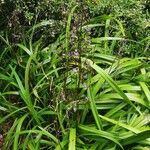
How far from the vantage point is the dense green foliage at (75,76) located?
4.02 m

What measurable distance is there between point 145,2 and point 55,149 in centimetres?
231

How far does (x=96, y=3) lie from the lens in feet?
17.0

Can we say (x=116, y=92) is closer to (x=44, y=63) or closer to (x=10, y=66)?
(x=44, y=63)

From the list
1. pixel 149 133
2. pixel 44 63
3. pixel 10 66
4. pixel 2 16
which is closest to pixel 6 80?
pixel 10 66

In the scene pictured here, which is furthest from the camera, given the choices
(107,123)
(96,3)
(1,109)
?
(96,3)

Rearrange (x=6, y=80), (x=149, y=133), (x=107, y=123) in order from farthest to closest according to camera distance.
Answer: (x=6, y=80)
(x=107, y=123)
(x=149, y=133)

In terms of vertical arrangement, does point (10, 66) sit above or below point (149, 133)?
above

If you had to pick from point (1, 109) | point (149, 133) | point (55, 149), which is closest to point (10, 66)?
point (1, 109)

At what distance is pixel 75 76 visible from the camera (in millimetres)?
4406

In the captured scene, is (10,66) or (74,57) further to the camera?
(10,66)

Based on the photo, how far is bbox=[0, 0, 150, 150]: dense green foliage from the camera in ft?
13.2

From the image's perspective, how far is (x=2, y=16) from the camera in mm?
5250

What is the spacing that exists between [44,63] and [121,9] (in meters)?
1.11

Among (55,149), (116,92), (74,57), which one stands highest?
(74,57)
